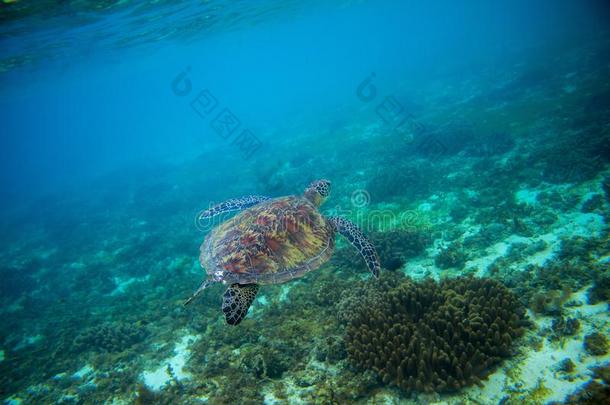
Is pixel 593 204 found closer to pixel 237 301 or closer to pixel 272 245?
pixel 272 245

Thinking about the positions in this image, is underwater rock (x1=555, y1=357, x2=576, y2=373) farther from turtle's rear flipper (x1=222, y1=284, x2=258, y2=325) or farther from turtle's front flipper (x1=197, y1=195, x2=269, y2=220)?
turtle's front flipper (x1=197, y1=195, x2=269, y2=220)

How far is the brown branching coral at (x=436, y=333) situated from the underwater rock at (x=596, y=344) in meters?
0.80

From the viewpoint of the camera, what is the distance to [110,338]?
878 centimetres

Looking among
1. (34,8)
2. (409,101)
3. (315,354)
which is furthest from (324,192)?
(409,101)

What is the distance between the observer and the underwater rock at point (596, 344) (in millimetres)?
4258

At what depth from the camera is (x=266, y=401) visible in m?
4.91

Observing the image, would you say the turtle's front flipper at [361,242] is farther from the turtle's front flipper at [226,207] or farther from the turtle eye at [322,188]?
the turtle's front flipper at [226,207]

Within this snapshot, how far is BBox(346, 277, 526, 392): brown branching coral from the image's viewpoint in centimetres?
436

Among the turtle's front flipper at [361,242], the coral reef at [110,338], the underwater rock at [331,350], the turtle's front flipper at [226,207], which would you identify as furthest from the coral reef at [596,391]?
the coral reef at [110,338]

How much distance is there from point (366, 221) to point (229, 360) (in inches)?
274

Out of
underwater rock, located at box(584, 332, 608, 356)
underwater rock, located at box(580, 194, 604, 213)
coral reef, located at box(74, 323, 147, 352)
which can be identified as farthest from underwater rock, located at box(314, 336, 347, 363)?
underwater rock, located at box(580, 194, 604, 213)

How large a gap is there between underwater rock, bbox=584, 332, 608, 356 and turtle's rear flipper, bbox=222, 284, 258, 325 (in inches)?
209

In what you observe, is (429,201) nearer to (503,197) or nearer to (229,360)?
(503,197)

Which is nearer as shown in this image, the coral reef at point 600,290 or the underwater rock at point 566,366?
the underwater rock at point 566,366
